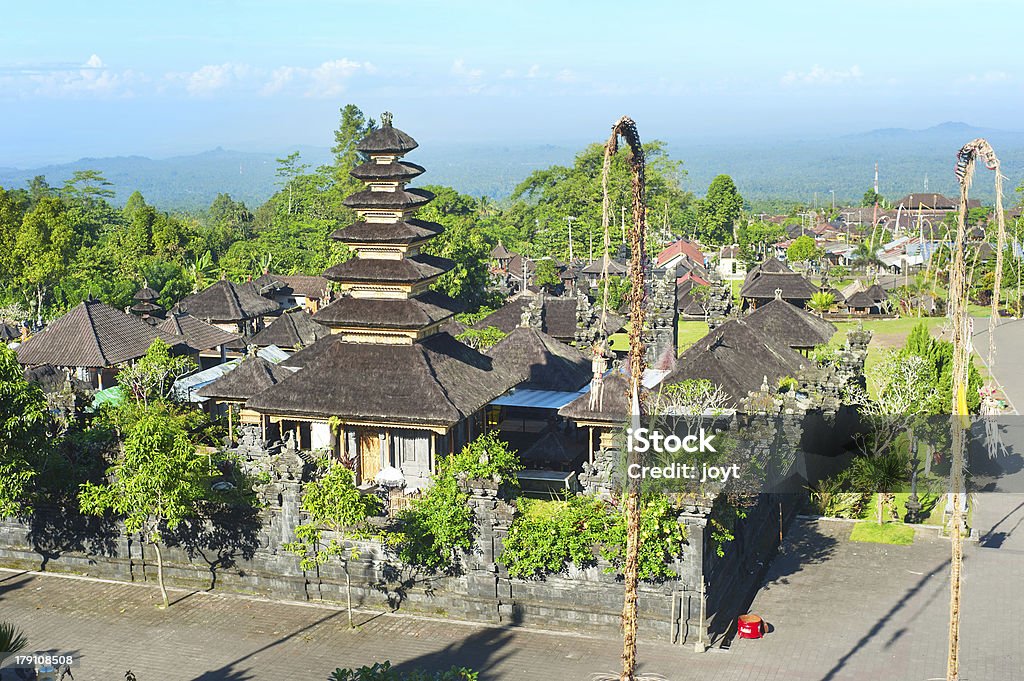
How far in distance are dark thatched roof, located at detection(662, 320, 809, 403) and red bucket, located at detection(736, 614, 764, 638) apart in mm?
9104

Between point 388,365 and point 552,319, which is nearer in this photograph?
point 388,365

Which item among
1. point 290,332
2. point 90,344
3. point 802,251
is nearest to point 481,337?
point 290,332

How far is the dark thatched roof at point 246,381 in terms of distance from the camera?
29.5 metres

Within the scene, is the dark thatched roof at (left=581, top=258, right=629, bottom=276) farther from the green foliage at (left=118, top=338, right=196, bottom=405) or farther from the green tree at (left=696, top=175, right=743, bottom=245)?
the green tree at (left=696, top=175, right=743, bottom=245)

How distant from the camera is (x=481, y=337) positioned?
38.2 m

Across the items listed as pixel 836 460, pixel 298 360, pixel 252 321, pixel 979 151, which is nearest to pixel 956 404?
pixel 979 151

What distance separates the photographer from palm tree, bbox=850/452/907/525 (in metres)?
25.9

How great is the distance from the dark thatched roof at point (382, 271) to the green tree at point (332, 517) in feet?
23.0

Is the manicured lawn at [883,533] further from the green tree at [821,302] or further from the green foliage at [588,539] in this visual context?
the green tree at [821,302]

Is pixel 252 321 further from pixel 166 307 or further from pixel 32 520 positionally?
pixel 32 520

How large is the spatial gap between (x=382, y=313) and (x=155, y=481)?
808 centimetres

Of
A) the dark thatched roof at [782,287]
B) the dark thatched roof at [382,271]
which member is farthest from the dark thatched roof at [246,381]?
the dark thatched roof at [782,287]

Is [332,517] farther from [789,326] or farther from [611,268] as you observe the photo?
[611,268]

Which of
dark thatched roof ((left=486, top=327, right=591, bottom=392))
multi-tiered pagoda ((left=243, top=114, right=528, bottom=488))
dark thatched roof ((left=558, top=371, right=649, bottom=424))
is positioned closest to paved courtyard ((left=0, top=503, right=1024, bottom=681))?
dark thatched roof ((left=558, top=371, right=649, bottom=424))
